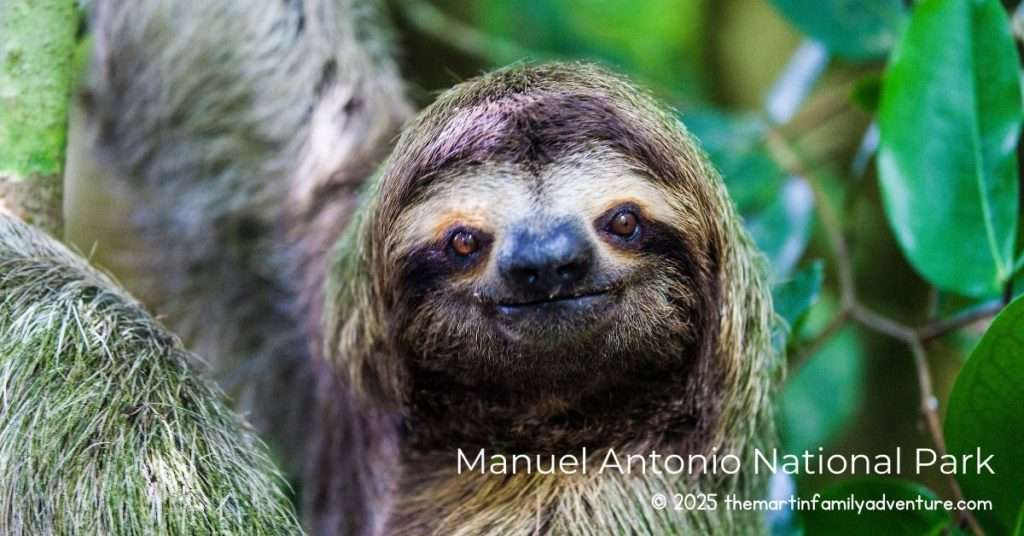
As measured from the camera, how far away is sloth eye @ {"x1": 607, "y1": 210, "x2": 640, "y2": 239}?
4.07 metres

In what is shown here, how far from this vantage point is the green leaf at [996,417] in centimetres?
414

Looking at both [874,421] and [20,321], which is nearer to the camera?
[20,321]

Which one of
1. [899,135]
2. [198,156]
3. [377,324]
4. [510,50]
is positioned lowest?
[377,324]

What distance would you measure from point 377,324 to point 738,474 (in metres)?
1.67

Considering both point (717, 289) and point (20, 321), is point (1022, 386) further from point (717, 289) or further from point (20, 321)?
point (20, 321)

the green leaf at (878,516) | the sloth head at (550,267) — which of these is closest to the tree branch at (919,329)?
the green leaf at (878,516)

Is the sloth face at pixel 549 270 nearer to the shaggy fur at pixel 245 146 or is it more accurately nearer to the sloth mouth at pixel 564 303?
the sloth mouth at pixel 564 303

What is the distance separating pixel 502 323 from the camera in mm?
4133

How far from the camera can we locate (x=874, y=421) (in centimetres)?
880

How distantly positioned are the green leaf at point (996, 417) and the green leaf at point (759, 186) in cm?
223

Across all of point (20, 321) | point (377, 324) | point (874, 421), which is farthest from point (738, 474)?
point (874, 421)

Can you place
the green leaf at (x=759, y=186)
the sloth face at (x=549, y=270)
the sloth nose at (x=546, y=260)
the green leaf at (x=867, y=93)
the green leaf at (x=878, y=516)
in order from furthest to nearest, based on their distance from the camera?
the green leaf at (x=759, y=186) < the green leaf at (x=867, y=93) < the green leaf at (x=878, y=516) < the sloth face at (x=549, y=270) < the sloth nose at (x=546, y=260)

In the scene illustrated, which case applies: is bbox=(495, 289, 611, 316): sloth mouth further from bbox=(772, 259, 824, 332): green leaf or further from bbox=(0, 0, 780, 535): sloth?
bbox=(772, 259, 824, 332): green leaf

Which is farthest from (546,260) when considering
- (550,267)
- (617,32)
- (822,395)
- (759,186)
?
(617,32)
